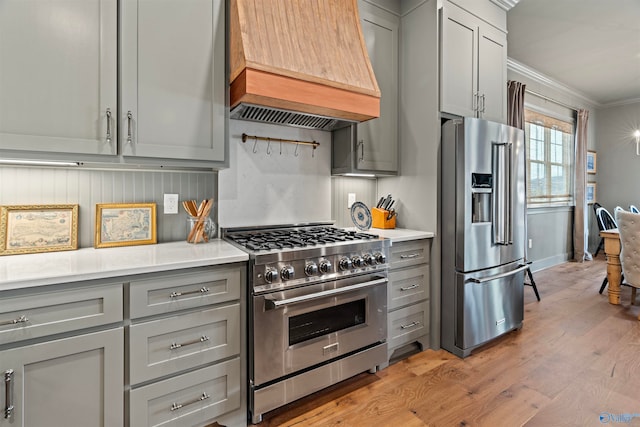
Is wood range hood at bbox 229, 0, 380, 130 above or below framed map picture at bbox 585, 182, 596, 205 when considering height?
above

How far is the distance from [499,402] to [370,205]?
1735 millimetres

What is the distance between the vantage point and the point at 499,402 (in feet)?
6.15

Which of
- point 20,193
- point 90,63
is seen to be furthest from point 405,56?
point 20,193

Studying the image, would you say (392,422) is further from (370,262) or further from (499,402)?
(370,262)

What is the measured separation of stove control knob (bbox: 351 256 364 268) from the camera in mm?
1981

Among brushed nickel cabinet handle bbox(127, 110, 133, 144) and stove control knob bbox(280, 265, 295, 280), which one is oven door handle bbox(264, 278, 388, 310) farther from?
brushed nickel cabinet handle bbox(127, 110, 133, 144)

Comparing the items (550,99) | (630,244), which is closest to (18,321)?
(630,244)

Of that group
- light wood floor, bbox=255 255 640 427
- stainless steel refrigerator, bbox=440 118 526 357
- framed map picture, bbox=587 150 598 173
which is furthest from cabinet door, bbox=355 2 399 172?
framed map picture, bbox=587 150 598 173

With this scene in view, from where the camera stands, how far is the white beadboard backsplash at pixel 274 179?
7.54 ft

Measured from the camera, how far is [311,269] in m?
1.80

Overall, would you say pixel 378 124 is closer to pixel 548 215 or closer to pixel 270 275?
pixel 270 275

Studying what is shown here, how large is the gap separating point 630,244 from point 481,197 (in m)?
1.94

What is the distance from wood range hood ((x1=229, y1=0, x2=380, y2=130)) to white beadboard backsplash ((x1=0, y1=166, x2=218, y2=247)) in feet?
1.94

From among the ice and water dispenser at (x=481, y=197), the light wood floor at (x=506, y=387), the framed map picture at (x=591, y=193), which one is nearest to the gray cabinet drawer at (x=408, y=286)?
the light wood floor at (x=506, y=387)
